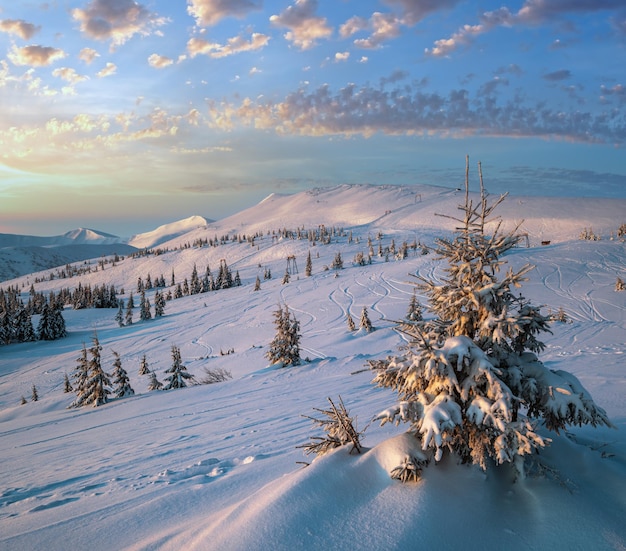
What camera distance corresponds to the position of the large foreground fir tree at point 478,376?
427 centimetres

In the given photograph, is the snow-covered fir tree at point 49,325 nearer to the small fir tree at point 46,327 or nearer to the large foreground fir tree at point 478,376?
the small fir tree at point 46,327

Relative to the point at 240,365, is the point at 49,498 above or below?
above

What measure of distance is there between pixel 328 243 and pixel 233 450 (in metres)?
161

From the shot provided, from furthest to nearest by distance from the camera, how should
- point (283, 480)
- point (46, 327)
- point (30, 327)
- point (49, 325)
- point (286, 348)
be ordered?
point (30, 327) → point (49, 325) → point (46, 327) → point (286, 348) → point (283, 480)

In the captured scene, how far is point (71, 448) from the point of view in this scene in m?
12.1

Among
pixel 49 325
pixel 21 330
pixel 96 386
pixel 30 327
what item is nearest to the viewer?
pixel 96 386

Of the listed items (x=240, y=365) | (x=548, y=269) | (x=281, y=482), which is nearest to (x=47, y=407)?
(x=240, y=365)

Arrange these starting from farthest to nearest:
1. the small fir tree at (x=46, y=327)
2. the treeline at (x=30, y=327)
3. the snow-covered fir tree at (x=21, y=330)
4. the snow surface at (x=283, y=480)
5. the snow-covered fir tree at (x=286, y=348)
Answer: the snow-covered fir tree at (x=21, y=330)
the small fir tree at (x=46, y=327)
the treeline at (x=30, y=327)
the snow-covered fir tree at (x=286, y=348)
the snow surface at (x=283, y=480)

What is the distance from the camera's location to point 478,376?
4492 millimetres

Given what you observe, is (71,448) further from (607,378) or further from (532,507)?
(607,378)

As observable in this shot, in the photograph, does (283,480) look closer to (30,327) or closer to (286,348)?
(286,348)

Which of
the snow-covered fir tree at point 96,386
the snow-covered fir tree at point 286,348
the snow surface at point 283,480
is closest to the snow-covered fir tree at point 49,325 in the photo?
the snow surface at point 283,480

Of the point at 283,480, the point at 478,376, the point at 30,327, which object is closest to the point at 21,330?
the point at 30,327

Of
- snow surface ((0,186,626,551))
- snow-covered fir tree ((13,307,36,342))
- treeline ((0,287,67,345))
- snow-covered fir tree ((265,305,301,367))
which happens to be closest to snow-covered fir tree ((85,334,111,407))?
snow surface ((0,186,626,551))
